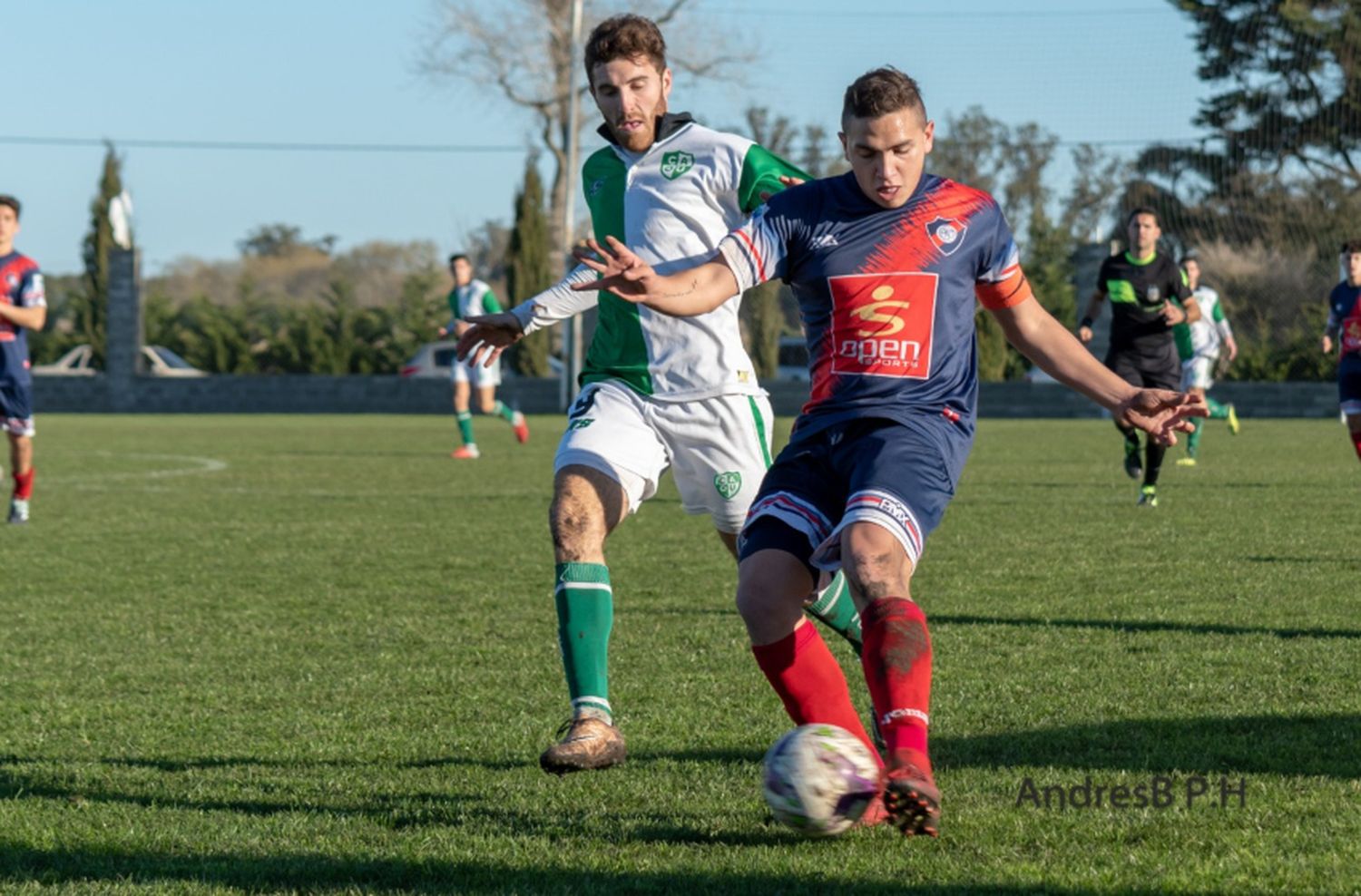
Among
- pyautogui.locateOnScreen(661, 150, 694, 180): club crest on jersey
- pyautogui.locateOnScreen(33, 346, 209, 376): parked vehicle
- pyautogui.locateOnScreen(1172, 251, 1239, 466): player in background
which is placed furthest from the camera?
pyautogui.locateOnScreen(33, 346, 209, 376): parked vehicle

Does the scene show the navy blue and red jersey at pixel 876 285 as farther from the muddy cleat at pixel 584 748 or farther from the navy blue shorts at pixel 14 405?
the navy blue shorts at pixel 14 405

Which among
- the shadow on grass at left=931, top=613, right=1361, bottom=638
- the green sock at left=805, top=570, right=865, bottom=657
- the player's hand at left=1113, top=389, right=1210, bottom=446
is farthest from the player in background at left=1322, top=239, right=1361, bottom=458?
the player's hand at left=1113, top=389, right=1210, bottom=446

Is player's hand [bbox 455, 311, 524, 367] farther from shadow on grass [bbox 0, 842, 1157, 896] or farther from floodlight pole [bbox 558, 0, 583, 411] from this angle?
floodlight pole [bbox 558, 0, 583, 411]

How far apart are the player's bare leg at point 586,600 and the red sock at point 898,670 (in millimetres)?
902

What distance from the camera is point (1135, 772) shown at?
446cm

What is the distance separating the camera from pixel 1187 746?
4773mm

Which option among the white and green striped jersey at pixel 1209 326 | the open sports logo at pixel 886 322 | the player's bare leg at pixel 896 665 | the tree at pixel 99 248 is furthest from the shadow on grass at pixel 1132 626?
the tree at pixel 99 248

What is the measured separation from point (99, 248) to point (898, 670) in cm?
4975

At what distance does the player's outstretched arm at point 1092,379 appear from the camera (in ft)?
13.8

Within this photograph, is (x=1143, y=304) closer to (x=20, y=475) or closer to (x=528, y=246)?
(x=20, y=475)

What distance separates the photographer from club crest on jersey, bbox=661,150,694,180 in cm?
517

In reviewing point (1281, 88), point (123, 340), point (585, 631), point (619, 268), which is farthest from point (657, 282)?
point (123, 340)

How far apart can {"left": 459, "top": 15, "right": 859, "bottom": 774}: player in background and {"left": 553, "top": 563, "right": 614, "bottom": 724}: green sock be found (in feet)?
0.05

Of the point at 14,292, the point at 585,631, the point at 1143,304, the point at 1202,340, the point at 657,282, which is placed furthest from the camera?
Result: the point at 1202,340
